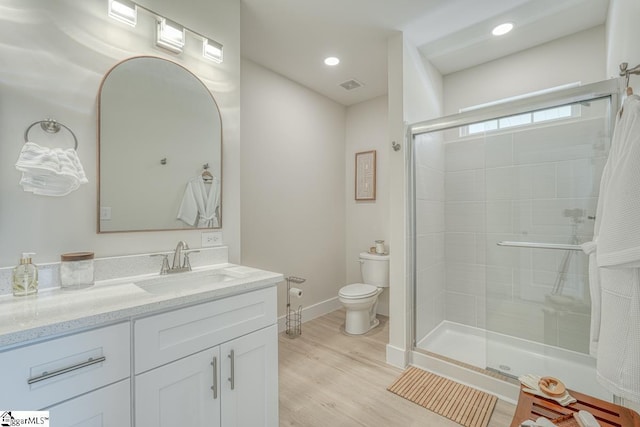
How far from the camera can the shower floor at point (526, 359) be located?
1875 mm

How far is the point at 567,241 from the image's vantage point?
2059 millimetres

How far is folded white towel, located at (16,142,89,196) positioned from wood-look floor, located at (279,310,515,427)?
5.45ft

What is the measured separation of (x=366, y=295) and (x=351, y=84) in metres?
2.21

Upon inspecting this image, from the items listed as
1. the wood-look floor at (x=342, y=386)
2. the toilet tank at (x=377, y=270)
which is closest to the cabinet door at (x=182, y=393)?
the wood-look floor at (x=342, y=386)

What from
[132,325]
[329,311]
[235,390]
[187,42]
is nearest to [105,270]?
[132,325]

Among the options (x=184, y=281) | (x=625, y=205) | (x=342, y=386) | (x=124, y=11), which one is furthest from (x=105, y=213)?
(x=625, y=205)

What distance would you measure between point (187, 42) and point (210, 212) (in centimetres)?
102

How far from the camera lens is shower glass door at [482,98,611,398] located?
1946mm

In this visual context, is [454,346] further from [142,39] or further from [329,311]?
[142,39]

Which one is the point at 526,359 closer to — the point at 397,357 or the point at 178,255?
the point at 397,357

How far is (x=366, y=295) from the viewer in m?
2.79

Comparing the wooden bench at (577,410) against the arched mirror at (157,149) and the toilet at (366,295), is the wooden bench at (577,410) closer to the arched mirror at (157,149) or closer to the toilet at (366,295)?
the toilet at (366,295)

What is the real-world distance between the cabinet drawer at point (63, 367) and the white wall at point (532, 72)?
3.24 meters

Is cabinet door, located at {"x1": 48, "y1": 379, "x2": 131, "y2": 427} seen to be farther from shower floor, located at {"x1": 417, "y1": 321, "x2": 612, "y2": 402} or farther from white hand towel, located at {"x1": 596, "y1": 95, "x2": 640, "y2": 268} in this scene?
shower floor, located at {"x1": 417, "y1": 321, "x2": 612, "y2": 402}
